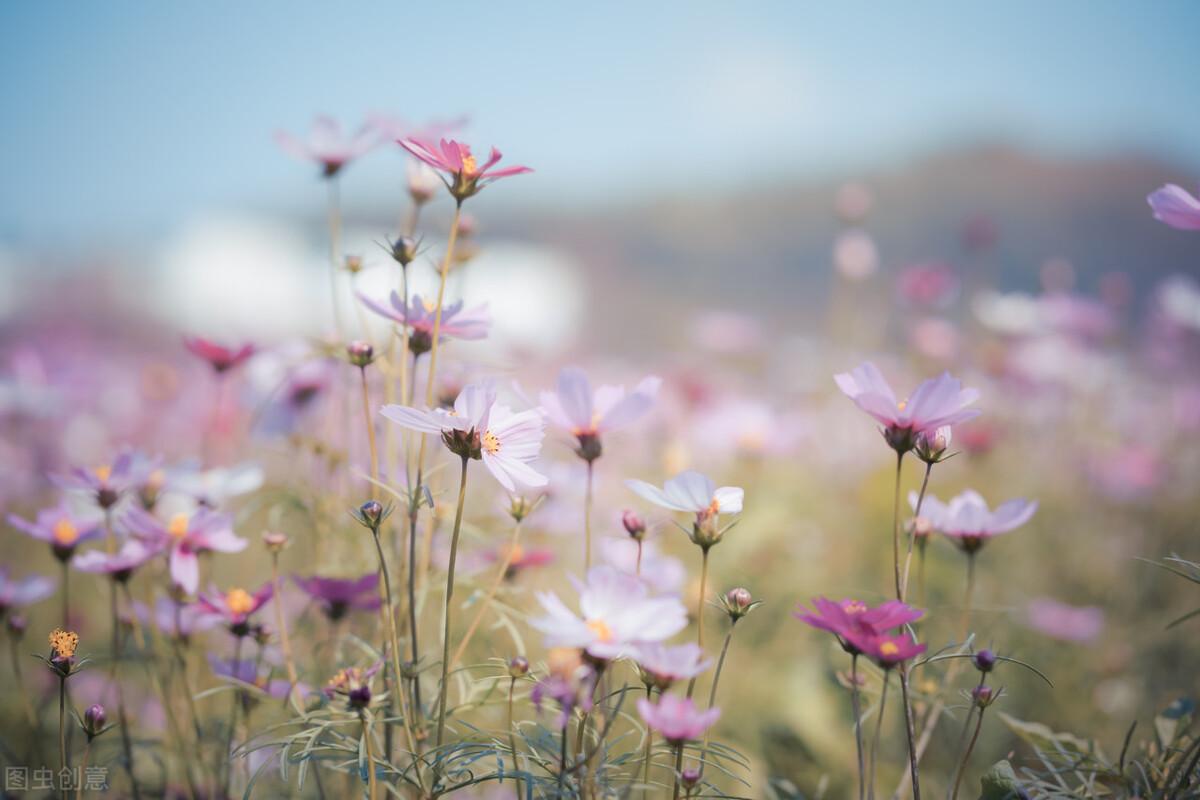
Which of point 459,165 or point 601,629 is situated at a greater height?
point 459,165

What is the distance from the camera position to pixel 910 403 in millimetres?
452

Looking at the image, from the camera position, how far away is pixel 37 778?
0.59 m

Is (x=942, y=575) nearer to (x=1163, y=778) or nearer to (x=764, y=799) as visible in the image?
(x=764, y=799)

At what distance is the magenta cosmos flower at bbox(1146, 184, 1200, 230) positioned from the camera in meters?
0.49

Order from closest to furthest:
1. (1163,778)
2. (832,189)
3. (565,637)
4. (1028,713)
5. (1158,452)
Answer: (565,637) < (1163,778) < (1028,713) < (1158,452) < (832,189)

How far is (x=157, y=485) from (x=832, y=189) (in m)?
4.90

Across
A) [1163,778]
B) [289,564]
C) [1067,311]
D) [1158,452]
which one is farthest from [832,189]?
[1163,778]

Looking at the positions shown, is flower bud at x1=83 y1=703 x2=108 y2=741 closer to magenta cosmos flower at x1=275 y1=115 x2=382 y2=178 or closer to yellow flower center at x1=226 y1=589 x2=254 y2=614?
yellow flower center at x1=226 y1=589 x2=254 y2=614

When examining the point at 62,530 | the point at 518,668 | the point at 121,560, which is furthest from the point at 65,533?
the point at 518,668

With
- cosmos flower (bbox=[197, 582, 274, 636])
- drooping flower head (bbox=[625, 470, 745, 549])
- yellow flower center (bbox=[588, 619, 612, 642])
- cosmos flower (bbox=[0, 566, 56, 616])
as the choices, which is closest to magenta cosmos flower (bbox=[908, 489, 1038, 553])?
drooping flower head (bbox=[625, 470, 745, 549])

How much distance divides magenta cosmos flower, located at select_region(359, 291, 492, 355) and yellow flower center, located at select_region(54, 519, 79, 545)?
0.35 metres

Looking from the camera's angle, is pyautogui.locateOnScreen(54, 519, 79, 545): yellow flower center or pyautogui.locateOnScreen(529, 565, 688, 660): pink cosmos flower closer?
pyautogui.locateOnScreen(529, 565, 688, 660): pink cosmos flower

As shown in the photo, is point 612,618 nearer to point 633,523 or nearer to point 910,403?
point 633,523

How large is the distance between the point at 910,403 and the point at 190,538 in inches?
21.8
